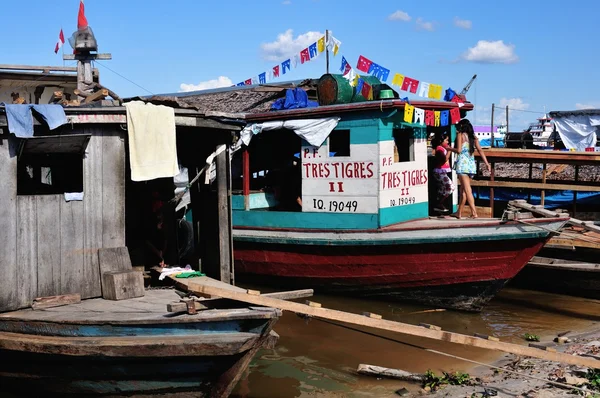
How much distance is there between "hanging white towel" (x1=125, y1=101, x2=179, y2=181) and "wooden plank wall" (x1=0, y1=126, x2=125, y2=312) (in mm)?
→ 162

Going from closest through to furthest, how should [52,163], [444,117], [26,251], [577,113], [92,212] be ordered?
[26,251] → [92,212] → [52,163] → [444,117] → [577,113]

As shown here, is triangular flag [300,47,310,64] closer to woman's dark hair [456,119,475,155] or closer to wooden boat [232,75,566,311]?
wooden boat [232,75,566,311]

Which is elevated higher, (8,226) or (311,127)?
(311,127)

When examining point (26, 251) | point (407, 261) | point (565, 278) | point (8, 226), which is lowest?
point (565, 278)

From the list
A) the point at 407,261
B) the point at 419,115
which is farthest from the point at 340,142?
the point at 407,261

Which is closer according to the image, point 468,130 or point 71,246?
point 71,246

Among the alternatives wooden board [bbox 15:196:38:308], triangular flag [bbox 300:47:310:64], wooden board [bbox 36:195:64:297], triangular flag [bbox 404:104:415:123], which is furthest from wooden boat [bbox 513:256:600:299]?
wooden board [bbox 15:196:38:308]

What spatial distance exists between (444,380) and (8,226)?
4.86m

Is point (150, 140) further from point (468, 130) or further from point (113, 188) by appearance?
point (468, 130)

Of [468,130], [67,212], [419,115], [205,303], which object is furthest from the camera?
[468,130]

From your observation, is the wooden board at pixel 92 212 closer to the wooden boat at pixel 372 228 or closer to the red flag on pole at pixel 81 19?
the red flag on pole at pixel 81 19

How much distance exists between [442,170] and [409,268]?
2.42 m

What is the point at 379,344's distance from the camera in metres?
9.01

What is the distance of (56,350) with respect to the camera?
6059 millimetres
